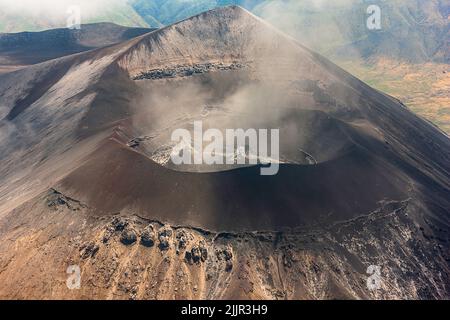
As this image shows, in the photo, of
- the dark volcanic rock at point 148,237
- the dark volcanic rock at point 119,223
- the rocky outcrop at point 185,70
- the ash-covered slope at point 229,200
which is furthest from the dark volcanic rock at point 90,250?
the rocky outcrop at point 185,70

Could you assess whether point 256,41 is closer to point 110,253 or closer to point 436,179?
point 436,179

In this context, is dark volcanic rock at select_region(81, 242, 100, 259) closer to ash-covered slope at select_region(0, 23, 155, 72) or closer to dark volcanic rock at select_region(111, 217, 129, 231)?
dark volcanic rock at select_region(111, 217, 129, 231)

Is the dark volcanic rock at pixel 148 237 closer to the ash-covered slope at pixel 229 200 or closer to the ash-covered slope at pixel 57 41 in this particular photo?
the ash-covered slope at pixel 229 200
